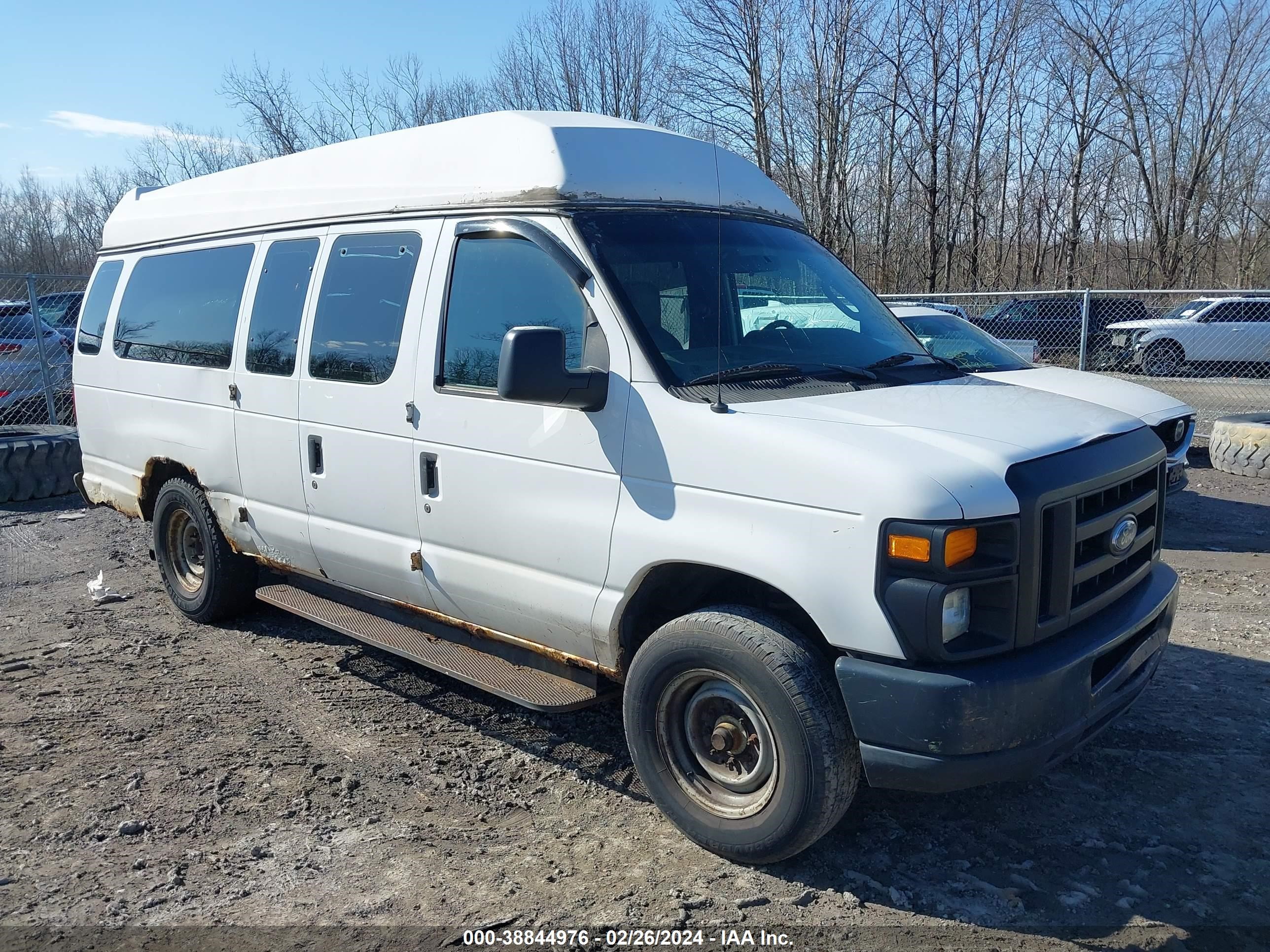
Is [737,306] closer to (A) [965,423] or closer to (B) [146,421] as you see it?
(A) [965,423]

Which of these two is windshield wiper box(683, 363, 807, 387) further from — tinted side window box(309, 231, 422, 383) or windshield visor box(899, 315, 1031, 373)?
windshield visor box(899, 315, 1031, 373)

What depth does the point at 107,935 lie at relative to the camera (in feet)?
10.0

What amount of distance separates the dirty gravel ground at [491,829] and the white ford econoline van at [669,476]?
377 millimetres

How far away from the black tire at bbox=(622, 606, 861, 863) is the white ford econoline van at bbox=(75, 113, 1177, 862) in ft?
0.04

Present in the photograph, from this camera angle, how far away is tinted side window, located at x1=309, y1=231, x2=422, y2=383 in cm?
429

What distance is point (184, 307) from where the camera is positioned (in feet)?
18.6

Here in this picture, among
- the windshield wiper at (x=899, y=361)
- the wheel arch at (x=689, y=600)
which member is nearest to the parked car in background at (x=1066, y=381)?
the windshield wiper at (x=899, y=361)

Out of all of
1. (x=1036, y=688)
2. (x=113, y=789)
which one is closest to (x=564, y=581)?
(x=1036, y=688)

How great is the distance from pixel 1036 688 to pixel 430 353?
2.63 meters

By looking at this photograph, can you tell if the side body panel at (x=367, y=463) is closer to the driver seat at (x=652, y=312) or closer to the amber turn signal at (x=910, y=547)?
the driver seat at (x=652, y=312)

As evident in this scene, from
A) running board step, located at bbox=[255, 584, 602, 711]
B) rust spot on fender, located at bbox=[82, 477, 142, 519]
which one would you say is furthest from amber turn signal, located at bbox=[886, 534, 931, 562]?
rust spot on fender, located at bbox=[82, 477, 142, 519]

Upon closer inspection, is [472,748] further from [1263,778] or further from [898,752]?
[1263,778]

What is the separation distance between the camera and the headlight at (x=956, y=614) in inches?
112

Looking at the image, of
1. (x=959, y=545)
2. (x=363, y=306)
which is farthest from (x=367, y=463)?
(x=959, y=545)
